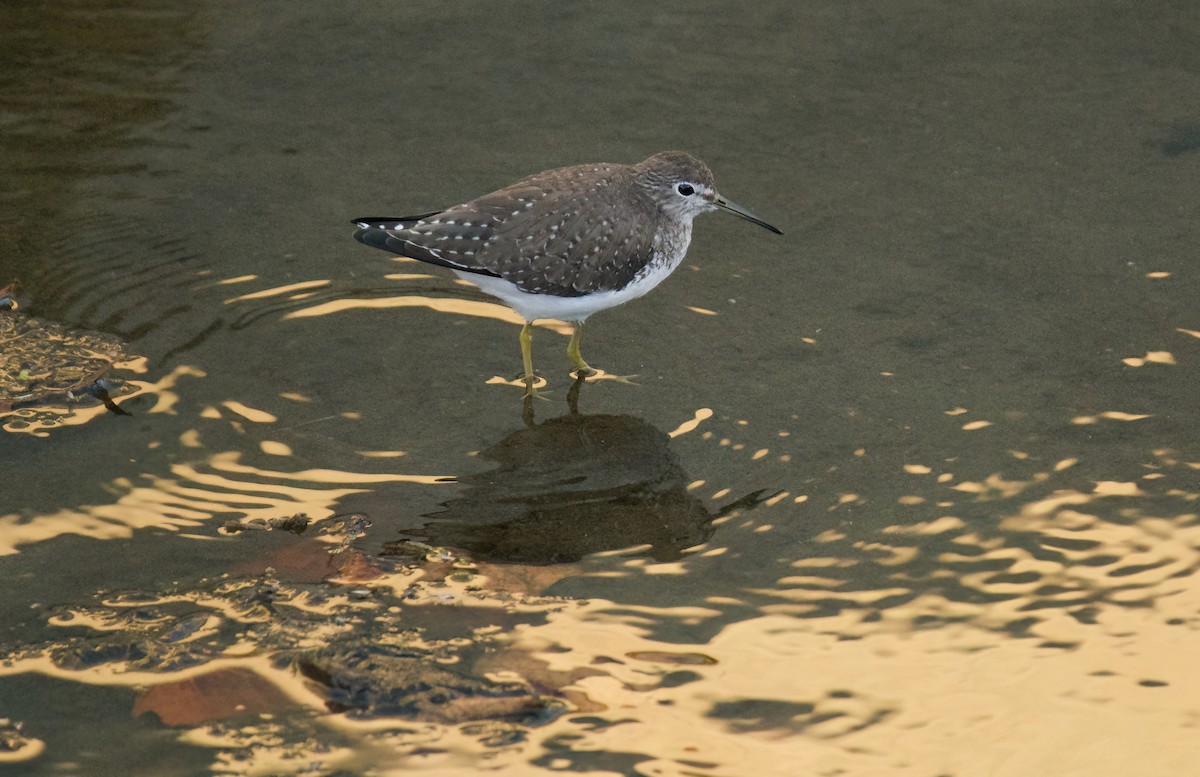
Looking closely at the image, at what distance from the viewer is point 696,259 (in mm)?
8133

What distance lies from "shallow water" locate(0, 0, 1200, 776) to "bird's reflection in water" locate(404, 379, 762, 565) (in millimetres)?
24

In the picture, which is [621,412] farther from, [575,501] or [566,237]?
[566,237]

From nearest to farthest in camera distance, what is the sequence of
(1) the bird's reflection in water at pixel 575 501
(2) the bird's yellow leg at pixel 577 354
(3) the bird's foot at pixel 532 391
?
(1) the bird's reflection in water at pixel 575 501 < (3) the bird's foot at pixel 532 391 < (2) the bird's yellow leg at pixel 577 354

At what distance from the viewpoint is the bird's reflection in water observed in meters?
5.95

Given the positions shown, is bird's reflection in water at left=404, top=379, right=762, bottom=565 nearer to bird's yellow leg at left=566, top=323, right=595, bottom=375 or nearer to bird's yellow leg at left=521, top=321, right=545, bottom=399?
bird's yellow leg at left=521, top=321, right=545, bottom=399

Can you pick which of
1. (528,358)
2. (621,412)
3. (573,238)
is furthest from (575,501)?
(573,238)

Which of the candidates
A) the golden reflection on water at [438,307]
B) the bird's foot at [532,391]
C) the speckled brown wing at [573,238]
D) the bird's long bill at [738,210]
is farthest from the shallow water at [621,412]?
the speckled brown wing at [573,238]

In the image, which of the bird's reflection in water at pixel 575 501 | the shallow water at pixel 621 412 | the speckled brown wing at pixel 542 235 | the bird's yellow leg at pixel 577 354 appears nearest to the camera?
the shallow water at pixel 621 412

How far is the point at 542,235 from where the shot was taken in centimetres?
709

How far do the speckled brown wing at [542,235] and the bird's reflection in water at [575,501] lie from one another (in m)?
0.79

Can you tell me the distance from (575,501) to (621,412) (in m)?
0.84

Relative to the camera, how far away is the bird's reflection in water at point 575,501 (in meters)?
5.95

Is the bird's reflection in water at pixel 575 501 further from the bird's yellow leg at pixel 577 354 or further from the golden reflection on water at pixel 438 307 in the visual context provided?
the golden reflection on water at pixel 438 307

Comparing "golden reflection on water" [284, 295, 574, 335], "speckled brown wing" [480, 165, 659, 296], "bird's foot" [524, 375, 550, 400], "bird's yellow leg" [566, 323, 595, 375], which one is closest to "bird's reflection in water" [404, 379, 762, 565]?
"bird's foot" [524, 375, 550, 400]
